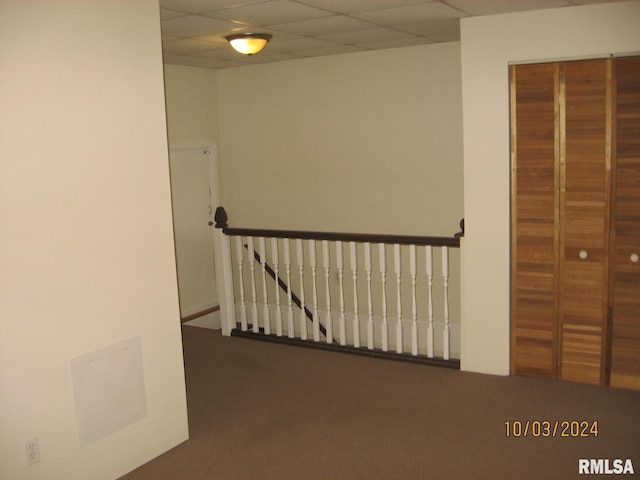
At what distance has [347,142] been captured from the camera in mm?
6551

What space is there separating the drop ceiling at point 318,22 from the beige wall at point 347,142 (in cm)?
43

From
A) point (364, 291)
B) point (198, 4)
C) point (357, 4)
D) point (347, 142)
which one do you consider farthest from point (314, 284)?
point (198, 4)

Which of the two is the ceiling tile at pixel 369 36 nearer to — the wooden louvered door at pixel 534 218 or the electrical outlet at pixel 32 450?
the wooden louvered door at pixel 534 218

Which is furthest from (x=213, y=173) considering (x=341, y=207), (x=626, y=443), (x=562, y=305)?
(x=626, y=443)

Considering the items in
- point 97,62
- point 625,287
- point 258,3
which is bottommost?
point 625,287

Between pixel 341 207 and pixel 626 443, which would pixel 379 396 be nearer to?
pixel 626 443

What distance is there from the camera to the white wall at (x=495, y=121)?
4.11 meters

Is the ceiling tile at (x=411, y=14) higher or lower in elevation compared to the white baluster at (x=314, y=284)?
higher

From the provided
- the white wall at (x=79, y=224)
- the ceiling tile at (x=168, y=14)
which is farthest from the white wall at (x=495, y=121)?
the white wall at (x=79, y=224)

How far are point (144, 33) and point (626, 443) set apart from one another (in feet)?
11.3

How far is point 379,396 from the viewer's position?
4410 millimetres

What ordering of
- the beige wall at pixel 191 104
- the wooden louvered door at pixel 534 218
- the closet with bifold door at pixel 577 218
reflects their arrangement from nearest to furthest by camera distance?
the closet with bifold door at pixel 577 218 < the wooden louvered door at pixel 534 218 < the beige wall at pixel 191 104

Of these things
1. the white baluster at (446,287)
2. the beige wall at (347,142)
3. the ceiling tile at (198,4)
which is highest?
the ceiling tile at (198,4)

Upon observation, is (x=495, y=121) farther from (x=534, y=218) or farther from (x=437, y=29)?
(x=437, y=29)
